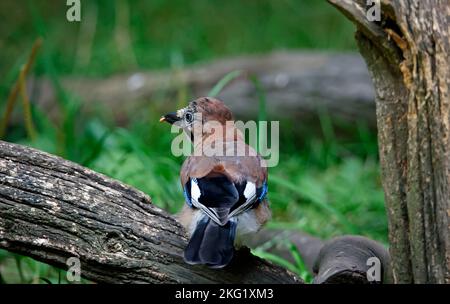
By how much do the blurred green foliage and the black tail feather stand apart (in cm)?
116

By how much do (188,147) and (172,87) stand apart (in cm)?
251

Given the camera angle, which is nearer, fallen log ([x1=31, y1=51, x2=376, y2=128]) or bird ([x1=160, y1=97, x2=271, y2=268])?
bird ([x1=160, y1=97, x2=271, y2=268])

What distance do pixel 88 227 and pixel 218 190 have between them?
0.54 meters

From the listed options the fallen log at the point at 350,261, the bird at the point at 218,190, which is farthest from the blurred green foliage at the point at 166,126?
the bird at the point at 218,190

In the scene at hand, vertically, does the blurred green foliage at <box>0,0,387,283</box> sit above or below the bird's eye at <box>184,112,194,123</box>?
above

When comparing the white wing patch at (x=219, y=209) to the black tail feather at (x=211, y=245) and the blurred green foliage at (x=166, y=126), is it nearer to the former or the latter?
the black tail feather at (x=211, y=245)

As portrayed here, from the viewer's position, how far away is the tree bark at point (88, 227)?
3.26 metres

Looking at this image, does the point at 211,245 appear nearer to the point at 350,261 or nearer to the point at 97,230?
the point at 97,230

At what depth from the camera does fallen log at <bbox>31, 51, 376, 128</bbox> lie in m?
6.97

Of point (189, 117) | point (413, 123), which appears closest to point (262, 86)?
point (189, 117)

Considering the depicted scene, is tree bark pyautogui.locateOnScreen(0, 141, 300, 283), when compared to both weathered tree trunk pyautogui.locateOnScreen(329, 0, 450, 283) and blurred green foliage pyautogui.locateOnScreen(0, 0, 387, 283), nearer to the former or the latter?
weathered tree trunk pyautogui.locateOnScreen(329, 0, 450, 283)

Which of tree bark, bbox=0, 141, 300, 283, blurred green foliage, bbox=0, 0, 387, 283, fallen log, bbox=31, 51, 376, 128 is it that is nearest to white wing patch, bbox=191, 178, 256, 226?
tree bark, bbox=0, 141, 300, 283

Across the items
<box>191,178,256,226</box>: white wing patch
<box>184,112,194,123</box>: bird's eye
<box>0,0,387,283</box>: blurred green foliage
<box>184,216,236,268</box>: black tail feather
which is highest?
<box>0,0,387,283</box>: blurred green foliage
